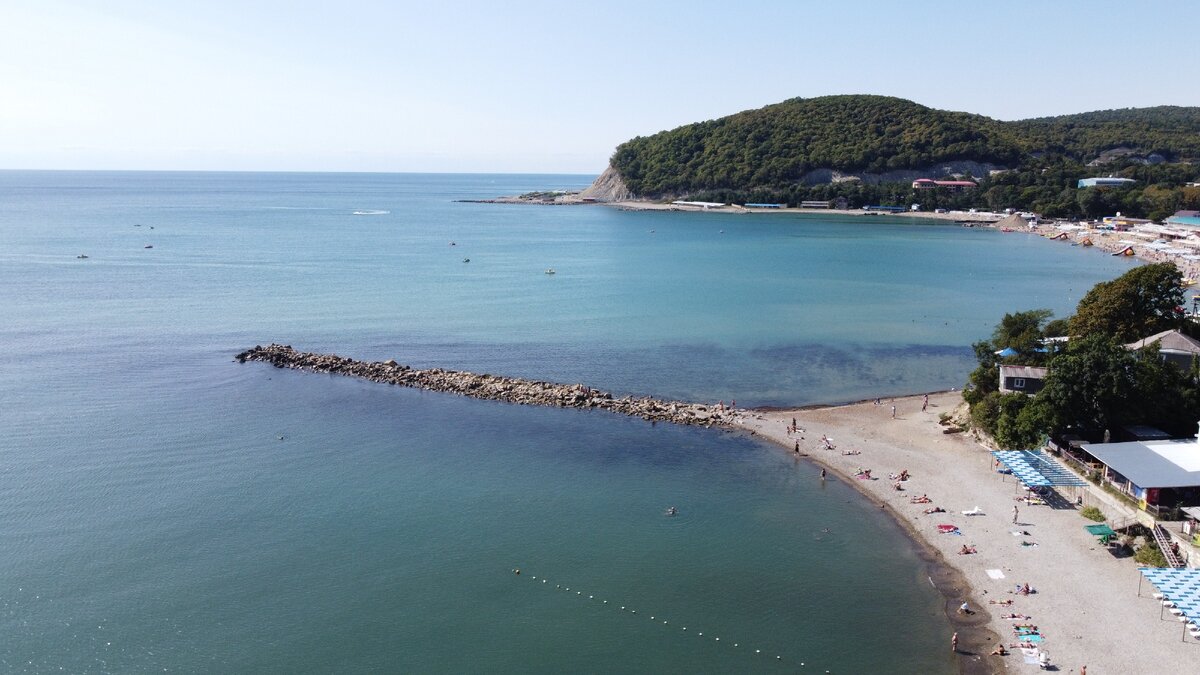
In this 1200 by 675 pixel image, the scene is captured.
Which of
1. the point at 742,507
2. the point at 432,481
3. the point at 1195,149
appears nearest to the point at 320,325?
the point at 432,481

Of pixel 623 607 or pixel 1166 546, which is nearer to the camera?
pixel 623 607

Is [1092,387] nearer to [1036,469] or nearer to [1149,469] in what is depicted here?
[1036,469]

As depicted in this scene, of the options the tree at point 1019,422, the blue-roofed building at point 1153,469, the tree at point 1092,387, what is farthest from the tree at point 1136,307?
the blue-roofed building at point 1153,469

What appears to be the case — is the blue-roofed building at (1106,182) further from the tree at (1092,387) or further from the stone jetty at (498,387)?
the stone jetty at (498,387)

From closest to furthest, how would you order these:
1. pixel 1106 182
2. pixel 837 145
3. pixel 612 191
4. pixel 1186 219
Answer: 1. pixel 1186 219
2. pixel 1106 182
3. pixel 837 145
4. pixel 612 191

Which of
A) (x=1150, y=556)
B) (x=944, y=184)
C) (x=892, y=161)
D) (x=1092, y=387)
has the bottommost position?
(x=1150, y=556)

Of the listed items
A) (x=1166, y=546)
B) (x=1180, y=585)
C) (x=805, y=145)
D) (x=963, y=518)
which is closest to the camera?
(x=1180, y=585)

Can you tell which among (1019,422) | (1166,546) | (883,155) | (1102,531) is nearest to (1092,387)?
(1019,422)
